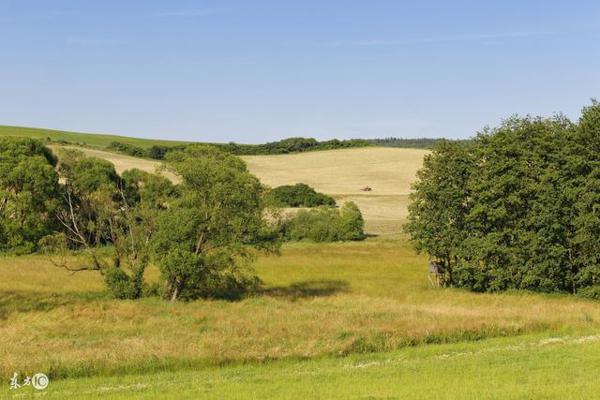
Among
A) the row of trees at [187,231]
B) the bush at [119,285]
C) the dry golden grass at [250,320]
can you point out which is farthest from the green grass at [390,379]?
the bush at [119,285]

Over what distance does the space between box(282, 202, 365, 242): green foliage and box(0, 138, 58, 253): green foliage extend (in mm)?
27240

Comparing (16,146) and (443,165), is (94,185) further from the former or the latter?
(443,165)

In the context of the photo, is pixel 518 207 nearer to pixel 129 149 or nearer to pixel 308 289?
pixel 308 289

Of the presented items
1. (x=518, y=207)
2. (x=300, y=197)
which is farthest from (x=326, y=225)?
(x=518, y=207)

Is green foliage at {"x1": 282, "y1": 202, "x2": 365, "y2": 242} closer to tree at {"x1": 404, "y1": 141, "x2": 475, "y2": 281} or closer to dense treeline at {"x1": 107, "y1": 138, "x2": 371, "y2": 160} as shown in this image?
tree at {"x1": 404, "y1": 141, "x2": 475, "y2": 281}

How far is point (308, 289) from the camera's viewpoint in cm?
4781

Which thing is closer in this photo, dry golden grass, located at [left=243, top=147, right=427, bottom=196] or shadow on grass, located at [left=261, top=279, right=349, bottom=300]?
shadow on grass, located at [left=261, top=279, right=349, bottom=300]

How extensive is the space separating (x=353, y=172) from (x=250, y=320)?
4501 inches

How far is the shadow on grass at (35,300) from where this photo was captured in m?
35.9

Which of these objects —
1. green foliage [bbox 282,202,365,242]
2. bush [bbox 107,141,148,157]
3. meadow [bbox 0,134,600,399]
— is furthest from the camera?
bush [bbox 107,141,148,157]

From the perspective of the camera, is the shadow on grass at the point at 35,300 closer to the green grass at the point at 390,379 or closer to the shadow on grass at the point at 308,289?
the shadow on grass at the point at 308,289

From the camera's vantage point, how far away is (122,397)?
17688 mm

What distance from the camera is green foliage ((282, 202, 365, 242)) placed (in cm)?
8238

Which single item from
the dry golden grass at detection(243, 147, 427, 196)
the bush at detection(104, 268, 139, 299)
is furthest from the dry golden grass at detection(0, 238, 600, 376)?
the dry golden grass at detection(243, 147, 427, 196)
